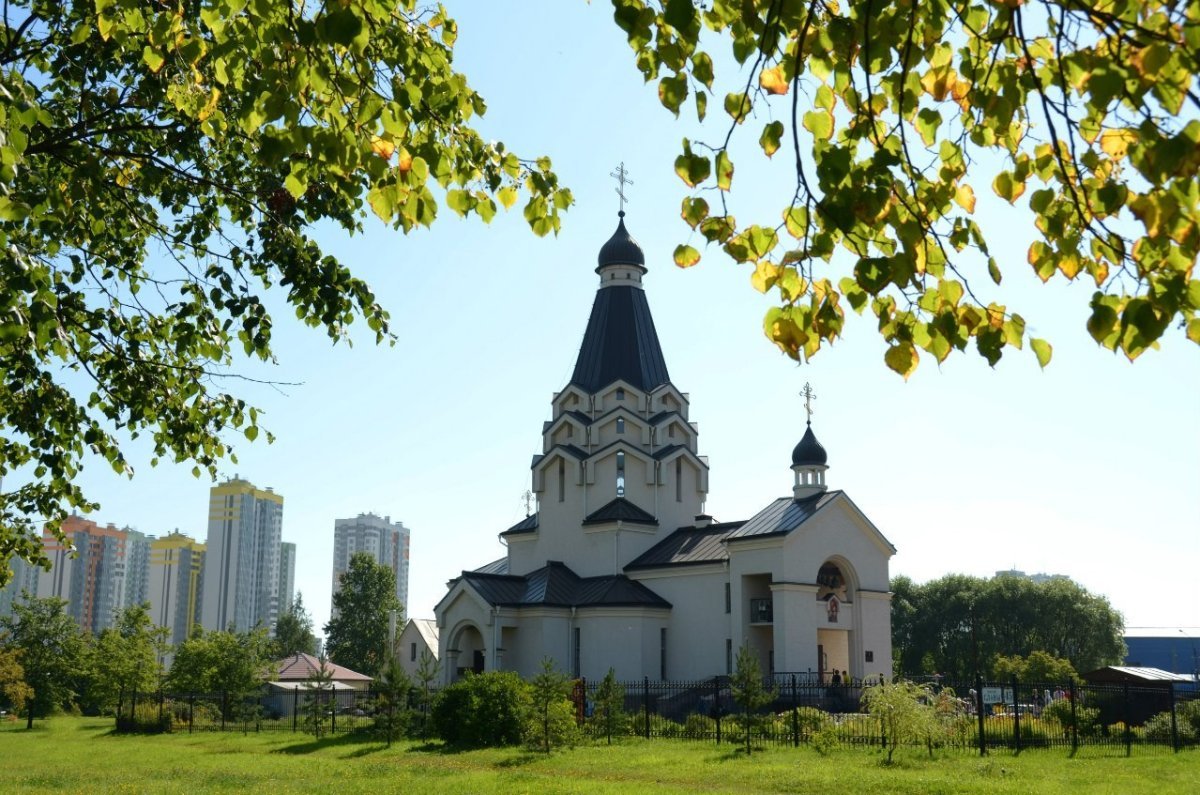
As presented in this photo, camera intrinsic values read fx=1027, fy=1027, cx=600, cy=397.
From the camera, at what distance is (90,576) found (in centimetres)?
12150

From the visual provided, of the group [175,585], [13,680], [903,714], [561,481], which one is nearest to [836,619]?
[561,481]

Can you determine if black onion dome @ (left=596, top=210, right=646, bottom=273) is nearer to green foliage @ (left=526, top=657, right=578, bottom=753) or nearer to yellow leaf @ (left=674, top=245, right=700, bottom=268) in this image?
green foliage @ (left=526, top=657, right=578, bottom=753)

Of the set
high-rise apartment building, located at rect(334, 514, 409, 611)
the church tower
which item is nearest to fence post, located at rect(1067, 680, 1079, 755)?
the church tower

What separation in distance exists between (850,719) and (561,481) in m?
17.7

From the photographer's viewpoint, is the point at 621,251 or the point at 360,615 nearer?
the point at 621,251

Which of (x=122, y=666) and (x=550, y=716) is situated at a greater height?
(x=550, y=716)

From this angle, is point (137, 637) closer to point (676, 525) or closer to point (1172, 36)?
point (676, 525)

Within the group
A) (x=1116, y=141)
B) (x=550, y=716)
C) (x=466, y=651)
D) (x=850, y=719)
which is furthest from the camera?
(x=466, y=651)

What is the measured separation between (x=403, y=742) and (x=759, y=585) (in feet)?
43.7

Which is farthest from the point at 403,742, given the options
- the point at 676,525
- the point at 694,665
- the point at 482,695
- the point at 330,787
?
the point at 676,525

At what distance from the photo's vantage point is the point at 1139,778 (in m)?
15.5

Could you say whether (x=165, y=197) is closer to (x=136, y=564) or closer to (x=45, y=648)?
(x=45, y=648)

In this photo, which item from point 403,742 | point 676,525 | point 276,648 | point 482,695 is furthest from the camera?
point 276,648

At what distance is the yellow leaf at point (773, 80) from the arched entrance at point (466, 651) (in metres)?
31.5
